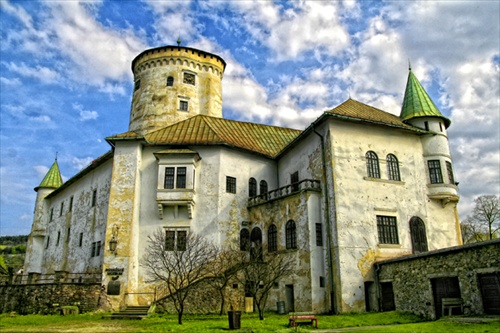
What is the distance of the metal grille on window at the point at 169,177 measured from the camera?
97.7 feet

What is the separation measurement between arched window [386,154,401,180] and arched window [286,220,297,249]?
7.18 metres

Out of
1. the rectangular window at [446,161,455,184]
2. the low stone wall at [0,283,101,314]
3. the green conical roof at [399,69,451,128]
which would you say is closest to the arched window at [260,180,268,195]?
the green conical roof at [399,69,451,128]

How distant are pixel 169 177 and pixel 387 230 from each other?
49.8 feet

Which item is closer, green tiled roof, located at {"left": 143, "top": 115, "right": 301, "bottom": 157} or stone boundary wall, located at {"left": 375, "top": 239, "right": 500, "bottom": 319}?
stone boundary wall, located at {"left": 375, "top": 239, "right": 500, "bottom": 319}

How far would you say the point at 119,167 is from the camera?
2969cm

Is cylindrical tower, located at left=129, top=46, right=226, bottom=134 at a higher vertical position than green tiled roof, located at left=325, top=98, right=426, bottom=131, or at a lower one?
higher

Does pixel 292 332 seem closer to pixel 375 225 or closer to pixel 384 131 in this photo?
pixel 375 225

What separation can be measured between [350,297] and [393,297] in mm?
2367

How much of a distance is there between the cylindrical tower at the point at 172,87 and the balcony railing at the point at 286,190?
41.2 ft

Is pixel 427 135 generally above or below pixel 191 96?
below

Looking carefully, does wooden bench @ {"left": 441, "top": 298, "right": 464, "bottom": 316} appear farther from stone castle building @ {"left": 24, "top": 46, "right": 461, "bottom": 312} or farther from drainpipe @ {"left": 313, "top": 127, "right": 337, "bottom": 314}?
drainpipe @ {"left": 313, "top": 127, "right": 337, "bottom": 314}

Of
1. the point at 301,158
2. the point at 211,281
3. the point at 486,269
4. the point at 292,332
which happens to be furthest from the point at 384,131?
the point at 292,332

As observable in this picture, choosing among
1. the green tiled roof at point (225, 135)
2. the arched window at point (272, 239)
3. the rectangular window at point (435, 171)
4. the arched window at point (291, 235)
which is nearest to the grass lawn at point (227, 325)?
the arched window at point (291, 235)

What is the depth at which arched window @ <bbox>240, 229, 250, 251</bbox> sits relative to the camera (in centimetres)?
2983
